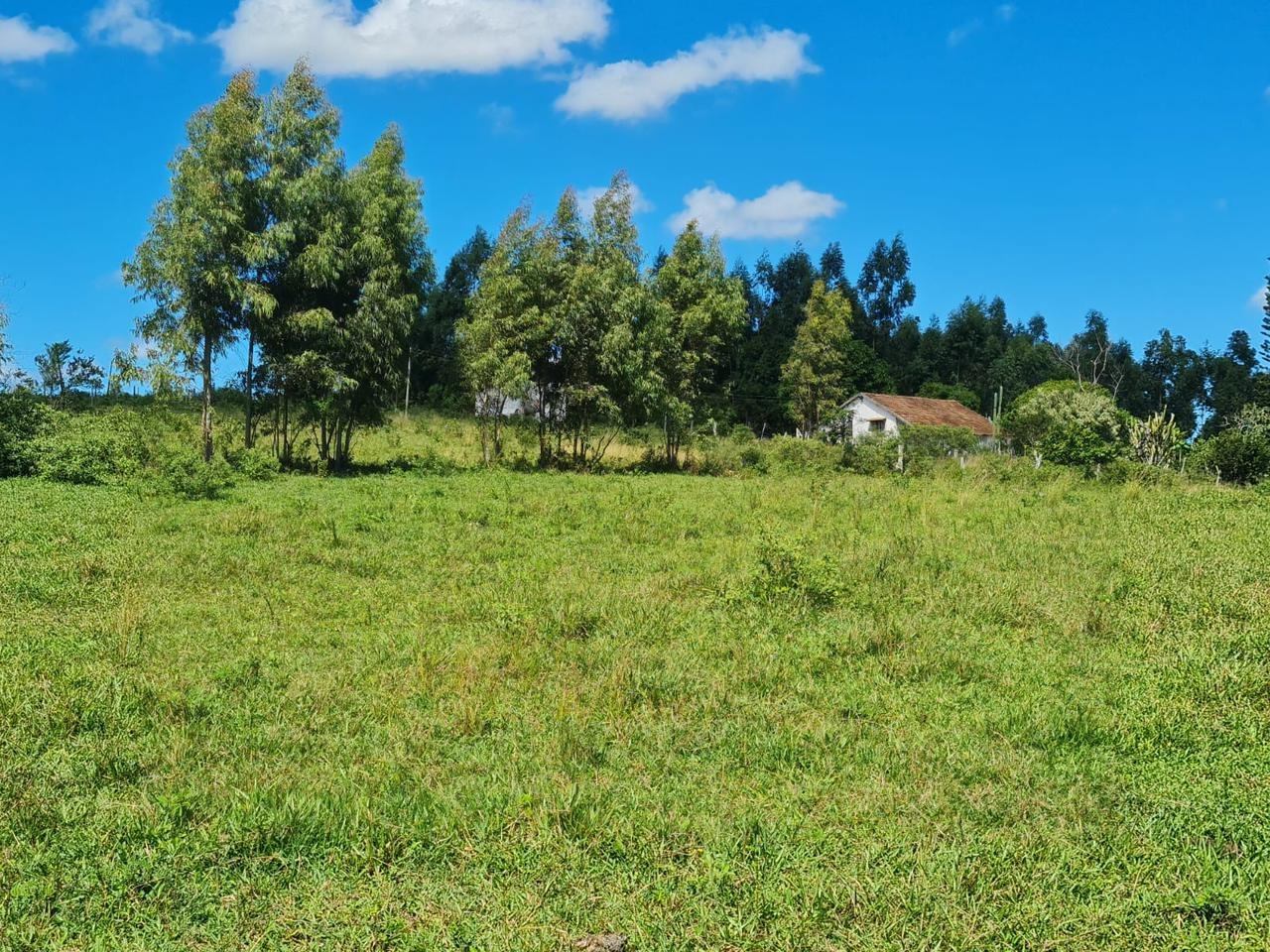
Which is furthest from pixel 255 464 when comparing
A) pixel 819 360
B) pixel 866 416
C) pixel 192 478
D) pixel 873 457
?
pixel 866 416

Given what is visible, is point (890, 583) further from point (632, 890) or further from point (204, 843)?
point (204, 843)

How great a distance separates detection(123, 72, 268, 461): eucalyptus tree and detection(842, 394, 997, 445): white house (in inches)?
1262

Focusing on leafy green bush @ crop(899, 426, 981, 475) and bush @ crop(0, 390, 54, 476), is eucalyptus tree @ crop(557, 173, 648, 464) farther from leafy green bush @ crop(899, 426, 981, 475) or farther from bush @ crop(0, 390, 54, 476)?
bush @ crop(0, 390, 54, 476)

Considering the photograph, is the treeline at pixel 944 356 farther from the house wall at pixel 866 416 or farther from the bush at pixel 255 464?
the bush at pixel 255 464

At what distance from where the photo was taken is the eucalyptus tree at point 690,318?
26.6m

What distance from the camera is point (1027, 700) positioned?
18.5 ft

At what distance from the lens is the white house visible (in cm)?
4644

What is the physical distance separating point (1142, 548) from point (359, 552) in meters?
9.24

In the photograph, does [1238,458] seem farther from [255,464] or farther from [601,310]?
[255,464]

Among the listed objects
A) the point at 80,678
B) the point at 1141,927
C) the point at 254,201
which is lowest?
the point at 1141,927

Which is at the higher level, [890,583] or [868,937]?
Result: [890,583]

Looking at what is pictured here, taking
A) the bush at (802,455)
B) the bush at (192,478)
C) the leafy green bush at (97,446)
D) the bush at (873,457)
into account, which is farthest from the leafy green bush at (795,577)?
the bush at (873,457)

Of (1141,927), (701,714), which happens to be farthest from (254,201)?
(1141,927)

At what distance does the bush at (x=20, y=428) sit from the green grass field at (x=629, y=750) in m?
8.13
